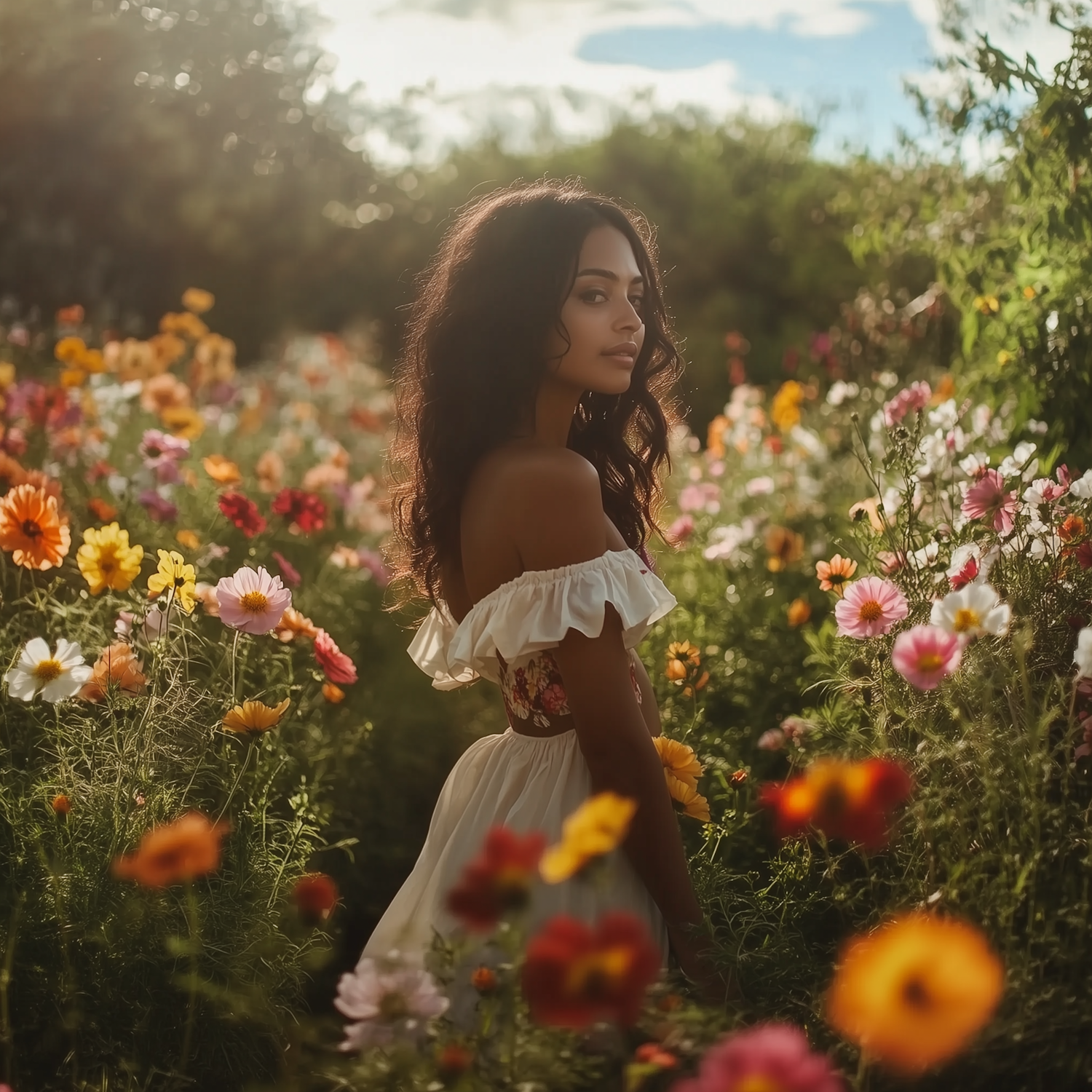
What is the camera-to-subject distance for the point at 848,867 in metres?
1.94

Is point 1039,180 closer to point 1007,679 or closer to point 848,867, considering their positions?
point 1007,679

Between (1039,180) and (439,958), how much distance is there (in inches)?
94.3

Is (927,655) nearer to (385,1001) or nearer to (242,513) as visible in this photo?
(385,1001)

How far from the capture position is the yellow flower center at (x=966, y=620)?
1389mm

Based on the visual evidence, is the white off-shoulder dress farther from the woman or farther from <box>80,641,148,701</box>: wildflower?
<box>80,641,148,701</box>: wildflower

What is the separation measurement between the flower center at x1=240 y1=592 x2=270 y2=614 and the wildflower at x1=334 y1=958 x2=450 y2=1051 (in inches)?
38.2

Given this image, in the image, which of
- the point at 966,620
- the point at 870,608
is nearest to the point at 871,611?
the point at 870,608

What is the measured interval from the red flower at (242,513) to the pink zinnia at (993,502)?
66.2 inches

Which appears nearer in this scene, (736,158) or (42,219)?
(42,219)

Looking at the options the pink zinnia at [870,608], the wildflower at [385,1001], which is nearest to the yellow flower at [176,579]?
the wildflower at [385,1001]

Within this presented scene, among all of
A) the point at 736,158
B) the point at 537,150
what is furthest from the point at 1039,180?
the point at 537,150

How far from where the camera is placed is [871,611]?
5.72 feet

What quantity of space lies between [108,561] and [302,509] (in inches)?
32.1

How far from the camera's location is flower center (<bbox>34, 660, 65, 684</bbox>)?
181 centimetres
